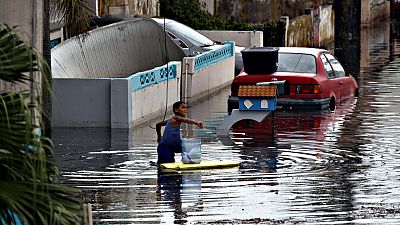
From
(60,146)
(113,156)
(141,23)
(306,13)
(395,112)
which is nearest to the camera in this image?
(113,156)

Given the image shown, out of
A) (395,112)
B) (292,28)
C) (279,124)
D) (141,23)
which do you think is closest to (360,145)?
(279,124)

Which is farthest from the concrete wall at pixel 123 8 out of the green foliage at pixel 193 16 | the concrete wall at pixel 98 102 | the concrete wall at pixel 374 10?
the concrete wall at pixel 374 10

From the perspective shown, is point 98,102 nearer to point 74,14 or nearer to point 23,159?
point 74,14

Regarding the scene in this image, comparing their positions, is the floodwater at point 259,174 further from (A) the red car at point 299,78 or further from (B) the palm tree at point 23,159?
(B) the palm tree at point 23,159

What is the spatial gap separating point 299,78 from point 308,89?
279mm

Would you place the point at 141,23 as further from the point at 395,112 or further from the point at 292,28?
the point at 292,28

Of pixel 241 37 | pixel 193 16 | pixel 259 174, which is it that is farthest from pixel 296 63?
pixel 193 16

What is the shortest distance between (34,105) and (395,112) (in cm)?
1713

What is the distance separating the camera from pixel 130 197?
13.8 meters

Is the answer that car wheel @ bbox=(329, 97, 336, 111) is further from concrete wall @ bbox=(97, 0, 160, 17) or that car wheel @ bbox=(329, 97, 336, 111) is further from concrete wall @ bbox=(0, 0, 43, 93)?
concrete wall @ bbox=(0, 0, 43, 93)

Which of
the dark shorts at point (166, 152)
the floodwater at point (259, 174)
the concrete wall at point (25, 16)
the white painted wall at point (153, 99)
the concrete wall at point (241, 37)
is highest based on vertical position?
the concrete wall at point (25, 16)

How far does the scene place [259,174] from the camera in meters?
15.6

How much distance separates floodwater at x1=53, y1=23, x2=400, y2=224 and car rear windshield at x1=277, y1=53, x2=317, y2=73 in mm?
921

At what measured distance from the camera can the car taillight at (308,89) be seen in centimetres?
2298
